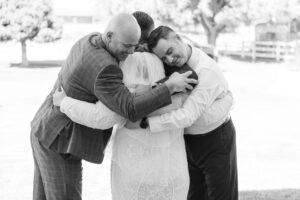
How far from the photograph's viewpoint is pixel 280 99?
548 inches

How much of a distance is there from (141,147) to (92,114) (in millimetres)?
317

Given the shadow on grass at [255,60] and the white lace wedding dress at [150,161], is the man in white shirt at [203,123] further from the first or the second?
the shadow on grass at [255,60]

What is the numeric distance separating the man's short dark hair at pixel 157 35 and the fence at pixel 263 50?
26.4 metres

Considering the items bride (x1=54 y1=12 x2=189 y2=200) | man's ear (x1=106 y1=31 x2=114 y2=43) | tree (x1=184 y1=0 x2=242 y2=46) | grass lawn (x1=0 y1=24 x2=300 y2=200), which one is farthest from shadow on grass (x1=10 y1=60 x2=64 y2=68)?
man's ear (x1=106 y1=31 x2=114 y2=43)

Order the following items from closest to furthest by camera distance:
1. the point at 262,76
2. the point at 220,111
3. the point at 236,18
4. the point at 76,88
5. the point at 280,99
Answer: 1. the point at 76,88
2. the point at 220,111
3. the point at 280,99
4. the point at 262,76
5. the point at 236,18

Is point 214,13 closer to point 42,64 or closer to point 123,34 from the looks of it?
point 42,64

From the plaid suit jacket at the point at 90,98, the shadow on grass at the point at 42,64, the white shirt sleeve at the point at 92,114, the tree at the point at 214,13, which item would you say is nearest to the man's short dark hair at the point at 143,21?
the plaid suit jacket at the point at 90,98

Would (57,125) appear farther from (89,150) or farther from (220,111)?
(220,111)

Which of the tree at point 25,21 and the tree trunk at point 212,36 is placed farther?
the tree trunk at point 212,36

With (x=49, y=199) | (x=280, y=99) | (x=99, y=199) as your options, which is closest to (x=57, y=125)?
(x=49, y=199)

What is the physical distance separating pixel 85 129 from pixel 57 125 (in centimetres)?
17

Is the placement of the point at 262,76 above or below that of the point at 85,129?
below

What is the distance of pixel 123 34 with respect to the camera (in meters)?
2.70

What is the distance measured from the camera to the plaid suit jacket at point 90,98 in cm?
270
